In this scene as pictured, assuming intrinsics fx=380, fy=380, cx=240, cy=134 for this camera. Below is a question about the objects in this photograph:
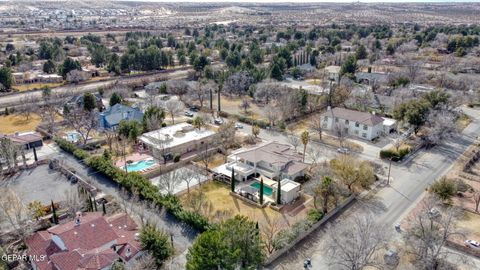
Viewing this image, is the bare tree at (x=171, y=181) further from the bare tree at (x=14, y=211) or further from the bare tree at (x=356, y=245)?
the bare tree at (x=356, y=245)

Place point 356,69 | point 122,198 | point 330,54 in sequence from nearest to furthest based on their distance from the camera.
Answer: point 122,198
point 356,69
point 330,54

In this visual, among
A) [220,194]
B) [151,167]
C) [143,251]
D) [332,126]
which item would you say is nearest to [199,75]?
[332,126]

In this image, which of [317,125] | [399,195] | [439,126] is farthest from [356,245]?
[317,125]

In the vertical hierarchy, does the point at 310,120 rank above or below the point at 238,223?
below

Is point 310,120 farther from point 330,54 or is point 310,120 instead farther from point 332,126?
point 330,54

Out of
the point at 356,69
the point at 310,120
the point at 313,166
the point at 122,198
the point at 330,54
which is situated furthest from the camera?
the point at 330,54

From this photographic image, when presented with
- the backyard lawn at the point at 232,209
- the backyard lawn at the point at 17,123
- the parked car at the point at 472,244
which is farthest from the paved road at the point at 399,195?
the backyard lawn at the point at 17,123

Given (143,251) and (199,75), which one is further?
(199,75)

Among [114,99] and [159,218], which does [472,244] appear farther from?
[114,99]
